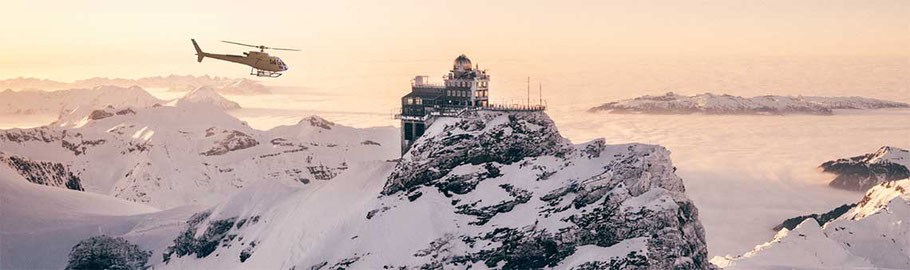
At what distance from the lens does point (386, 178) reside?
195375mm

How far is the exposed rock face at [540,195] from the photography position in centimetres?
15362

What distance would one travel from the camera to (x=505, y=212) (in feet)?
548

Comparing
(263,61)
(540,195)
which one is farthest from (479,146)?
(263,61)

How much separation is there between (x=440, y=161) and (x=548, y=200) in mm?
23141

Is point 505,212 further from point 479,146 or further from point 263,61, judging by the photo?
point 263,61

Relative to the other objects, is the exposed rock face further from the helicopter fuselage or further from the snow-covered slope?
the helicopter fuselage

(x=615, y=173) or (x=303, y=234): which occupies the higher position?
(x=615, y=173)

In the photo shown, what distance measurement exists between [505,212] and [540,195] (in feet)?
21.4

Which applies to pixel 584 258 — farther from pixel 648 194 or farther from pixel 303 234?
pixel 303 234

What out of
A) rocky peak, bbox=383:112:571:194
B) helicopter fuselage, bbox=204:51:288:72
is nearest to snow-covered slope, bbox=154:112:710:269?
rocky peak, bbox=383:112:571:194

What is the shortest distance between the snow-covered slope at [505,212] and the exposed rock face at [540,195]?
19cm

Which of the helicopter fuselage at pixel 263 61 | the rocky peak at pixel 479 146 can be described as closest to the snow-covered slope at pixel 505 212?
the rocky peak at pixel 479 146

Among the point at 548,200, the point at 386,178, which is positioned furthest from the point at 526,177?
the point at 386,178

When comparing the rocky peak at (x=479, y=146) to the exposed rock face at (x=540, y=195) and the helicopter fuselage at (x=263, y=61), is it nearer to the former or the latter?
the exposed rock face at (x=540, y=195)
